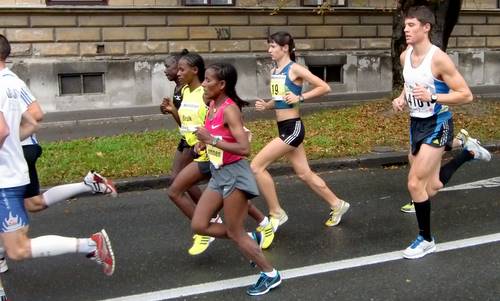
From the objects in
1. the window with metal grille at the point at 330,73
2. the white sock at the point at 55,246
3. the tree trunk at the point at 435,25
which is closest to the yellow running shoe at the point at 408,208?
the white sock at the point at 55,246

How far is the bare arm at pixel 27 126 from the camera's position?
4182 mm

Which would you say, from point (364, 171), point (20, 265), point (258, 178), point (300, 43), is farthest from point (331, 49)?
point (20, 265)

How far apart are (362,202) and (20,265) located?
11.7 ft

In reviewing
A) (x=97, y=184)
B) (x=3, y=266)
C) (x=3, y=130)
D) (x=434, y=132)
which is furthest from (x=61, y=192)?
(x=434, y=132)

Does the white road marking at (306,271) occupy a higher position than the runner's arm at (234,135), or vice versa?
the runner's arm at (234,135)

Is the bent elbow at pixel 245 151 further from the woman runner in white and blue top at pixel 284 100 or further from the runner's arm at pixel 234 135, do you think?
the woman runner in white and blue top at pixel 284 100

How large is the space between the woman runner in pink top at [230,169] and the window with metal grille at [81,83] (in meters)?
9.98

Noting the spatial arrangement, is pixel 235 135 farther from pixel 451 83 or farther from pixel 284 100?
pixel 451 83

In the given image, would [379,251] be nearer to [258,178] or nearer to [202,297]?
[258,178]

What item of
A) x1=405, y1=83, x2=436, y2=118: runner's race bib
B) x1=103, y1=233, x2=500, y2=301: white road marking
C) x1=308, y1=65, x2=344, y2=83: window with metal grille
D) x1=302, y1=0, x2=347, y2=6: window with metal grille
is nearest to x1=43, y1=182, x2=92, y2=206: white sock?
x1=103, y1=233, x2=500, y2=301: white road marking

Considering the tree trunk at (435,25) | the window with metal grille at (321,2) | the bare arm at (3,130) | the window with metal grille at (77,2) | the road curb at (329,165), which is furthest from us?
the window with metal grille at (321,2)

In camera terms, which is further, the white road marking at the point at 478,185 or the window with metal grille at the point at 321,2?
the window with metal grille at the point at 321,2

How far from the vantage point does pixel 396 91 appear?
1223 centimetres

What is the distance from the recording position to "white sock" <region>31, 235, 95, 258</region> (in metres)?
4.13
